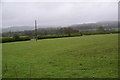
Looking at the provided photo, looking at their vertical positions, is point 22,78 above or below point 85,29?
below

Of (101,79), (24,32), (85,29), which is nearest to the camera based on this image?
(101,79)

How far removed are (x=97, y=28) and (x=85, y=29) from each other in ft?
20.5

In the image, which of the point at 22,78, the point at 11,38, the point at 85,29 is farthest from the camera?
the point at 85,29

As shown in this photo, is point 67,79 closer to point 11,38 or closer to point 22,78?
point 22,78

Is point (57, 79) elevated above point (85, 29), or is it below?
below

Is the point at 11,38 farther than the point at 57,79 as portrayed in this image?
Yes

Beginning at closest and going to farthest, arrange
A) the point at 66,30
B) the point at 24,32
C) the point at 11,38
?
the point at 11,38
the point at 24,32
the point at 66,30

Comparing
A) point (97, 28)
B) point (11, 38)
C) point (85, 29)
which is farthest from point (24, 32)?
point (97, 28)

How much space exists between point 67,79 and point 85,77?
0.60m

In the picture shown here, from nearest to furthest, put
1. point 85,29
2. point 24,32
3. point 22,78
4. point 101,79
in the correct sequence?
1. point 101,79
2. point 22,78
3. point 24,32
4. point 85,29

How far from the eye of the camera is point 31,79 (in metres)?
4.62

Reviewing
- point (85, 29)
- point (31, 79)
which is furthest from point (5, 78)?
point (85, 29)

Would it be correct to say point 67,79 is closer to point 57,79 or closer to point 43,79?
point 57,79

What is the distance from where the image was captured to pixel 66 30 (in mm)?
64375
